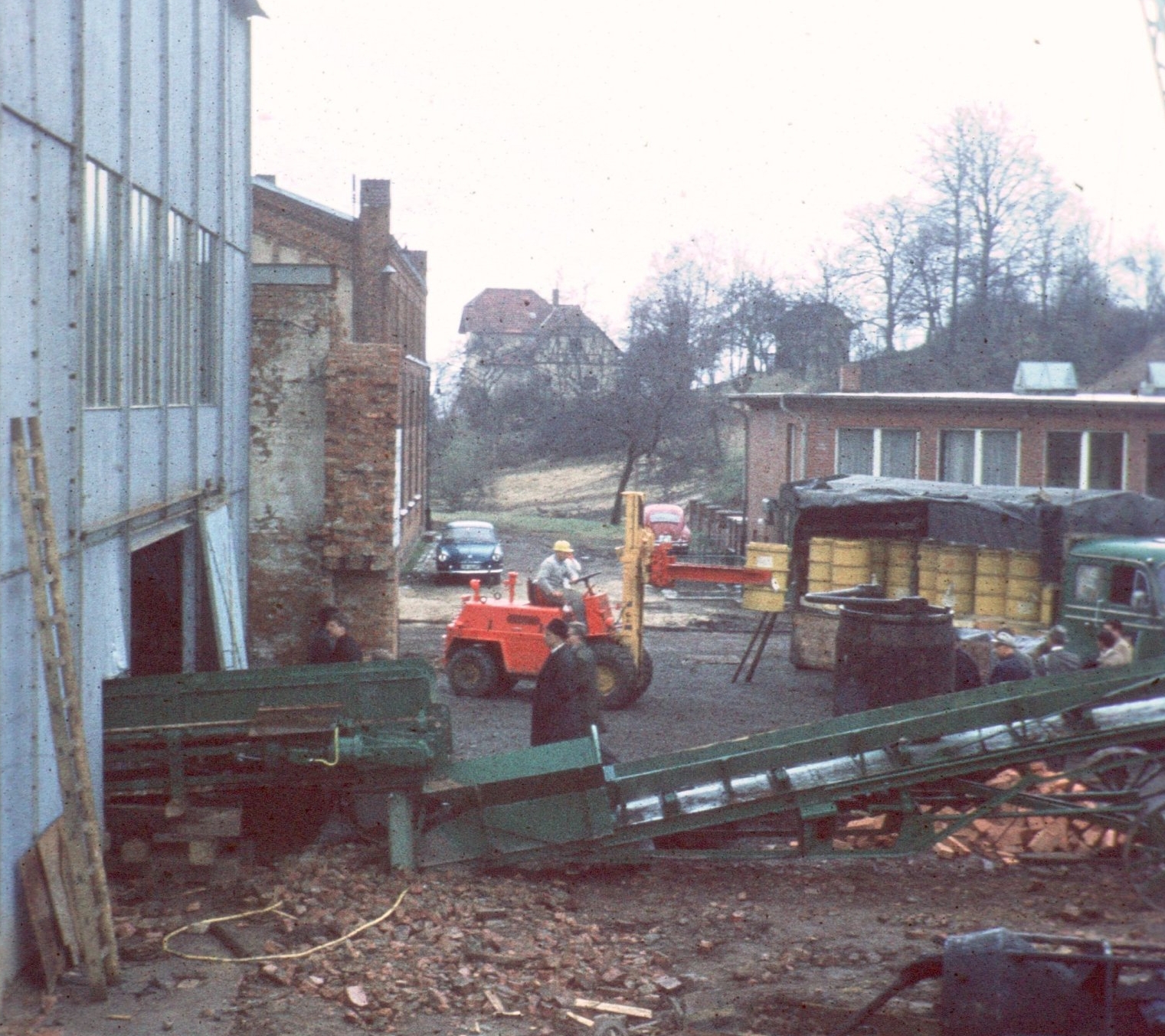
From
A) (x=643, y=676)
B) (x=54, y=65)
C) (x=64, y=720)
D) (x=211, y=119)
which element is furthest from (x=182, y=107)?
(x=643, y=676)

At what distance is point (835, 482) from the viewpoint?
20000mm

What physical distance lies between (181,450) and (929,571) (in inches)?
425

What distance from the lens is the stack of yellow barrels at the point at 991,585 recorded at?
1770 cm

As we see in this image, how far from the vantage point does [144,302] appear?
10680 mm

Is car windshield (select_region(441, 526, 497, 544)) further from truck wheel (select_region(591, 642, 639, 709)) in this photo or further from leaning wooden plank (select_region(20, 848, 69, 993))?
leaning wooden plank (select_region(20, 848, 69, 993))

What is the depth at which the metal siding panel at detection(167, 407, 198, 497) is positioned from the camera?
459 inches

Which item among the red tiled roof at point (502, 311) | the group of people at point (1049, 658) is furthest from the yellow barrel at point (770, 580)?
the red tiled roof at point (502, 311)

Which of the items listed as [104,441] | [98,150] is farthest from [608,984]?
[98,150]

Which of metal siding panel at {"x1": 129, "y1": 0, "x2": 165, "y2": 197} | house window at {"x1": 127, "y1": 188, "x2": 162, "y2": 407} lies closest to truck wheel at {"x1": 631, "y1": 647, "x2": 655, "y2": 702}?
house window at {"x1": 127, "y1": 188, "x2": 162, "y2": 407}

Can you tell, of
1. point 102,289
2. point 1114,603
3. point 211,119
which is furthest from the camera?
point 1114,603

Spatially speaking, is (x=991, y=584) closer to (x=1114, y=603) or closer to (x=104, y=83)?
(x=1114, y=603)

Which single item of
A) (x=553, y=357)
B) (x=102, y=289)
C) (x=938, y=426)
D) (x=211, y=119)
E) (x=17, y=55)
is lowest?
(x=938, y=426)

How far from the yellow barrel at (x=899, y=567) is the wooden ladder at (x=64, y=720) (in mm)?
13593

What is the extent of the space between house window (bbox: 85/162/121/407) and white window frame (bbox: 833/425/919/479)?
22696 millimetres
